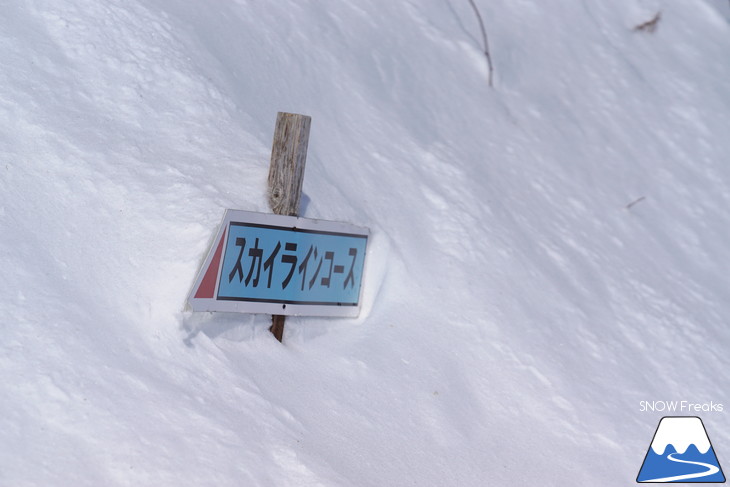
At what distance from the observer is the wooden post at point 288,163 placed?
3457 millimetres

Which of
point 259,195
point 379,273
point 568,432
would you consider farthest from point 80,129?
point 568,432

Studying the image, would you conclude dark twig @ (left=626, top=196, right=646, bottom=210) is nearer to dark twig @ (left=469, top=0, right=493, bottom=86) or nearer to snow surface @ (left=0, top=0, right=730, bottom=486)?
snow surface @ (left=0, top=0, right=730, bottom=486)

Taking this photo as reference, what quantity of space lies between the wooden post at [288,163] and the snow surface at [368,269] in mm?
121

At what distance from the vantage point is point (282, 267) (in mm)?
3363

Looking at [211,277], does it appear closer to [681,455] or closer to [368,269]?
[368,269]

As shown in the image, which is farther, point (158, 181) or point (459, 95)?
point (459, 95)

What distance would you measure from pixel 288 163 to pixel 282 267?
1.43 feet

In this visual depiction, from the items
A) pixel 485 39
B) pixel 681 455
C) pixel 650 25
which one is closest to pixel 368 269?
pixel 681 455

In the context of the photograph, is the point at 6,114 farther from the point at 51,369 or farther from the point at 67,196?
the point at 51,369

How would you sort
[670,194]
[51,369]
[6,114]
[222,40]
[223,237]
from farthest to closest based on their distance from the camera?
[670,194] → [222,40] → [6,114] → [223,237] → [51,369]

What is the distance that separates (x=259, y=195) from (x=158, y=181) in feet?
1.35

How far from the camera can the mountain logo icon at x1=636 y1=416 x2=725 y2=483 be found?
12.1 ft

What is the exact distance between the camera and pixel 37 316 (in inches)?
111

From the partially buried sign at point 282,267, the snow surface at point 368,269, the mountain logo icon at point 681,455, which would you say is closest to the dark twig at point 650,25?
the snow surface at point 368,269
